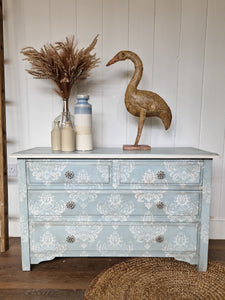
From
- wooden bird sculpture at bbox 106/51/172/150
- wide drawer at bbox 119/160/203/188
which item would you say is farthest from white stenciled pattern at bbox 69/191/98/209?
wooden bird sculpture at bbox 106/51/172/150

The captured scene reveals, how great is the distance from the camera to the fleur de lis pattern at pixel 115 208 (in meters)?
1.30

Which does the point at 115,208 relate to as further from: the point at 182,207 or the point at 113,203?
the point at 182,207

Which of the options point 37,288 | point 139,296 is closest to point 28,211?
point 37,288

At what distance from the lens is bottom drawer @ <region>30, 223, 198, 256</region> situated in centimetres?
133

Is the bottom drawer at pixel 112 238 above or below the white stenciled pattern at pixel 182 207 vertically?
below

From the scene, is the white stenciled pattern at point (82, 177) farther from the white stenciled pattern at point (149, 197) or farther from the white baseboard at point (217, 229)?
the white baseboard at point (217, 229)

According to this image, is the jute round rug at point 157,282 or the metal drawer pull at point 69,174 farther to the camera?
the metal drawer pull at point 69,174

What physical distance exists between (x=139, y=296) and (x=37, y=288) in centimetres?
63

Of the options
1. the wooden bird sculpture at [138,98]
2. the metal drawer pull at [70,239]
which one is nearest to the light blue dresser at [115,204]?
the metal drawer pull at [70,239]

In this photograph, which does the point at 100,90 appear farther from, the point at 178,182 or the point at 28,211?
the point at 28,211

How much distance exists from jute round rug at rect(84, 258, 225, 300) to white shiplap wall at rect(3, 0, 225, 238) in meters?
0.58

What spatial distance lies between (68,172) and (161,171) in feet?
1.97

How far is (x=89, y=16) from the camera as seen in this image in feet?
5.38

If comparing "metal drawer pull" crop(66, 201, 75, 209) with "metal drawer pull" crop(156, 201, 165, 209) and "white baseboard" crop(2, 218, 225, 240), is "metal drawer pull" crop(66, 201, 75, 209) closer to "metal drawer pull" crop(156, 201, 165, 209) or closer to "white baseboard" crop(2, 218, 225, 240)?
"metal drawer pull" crop(156, 201, 165, 209)
